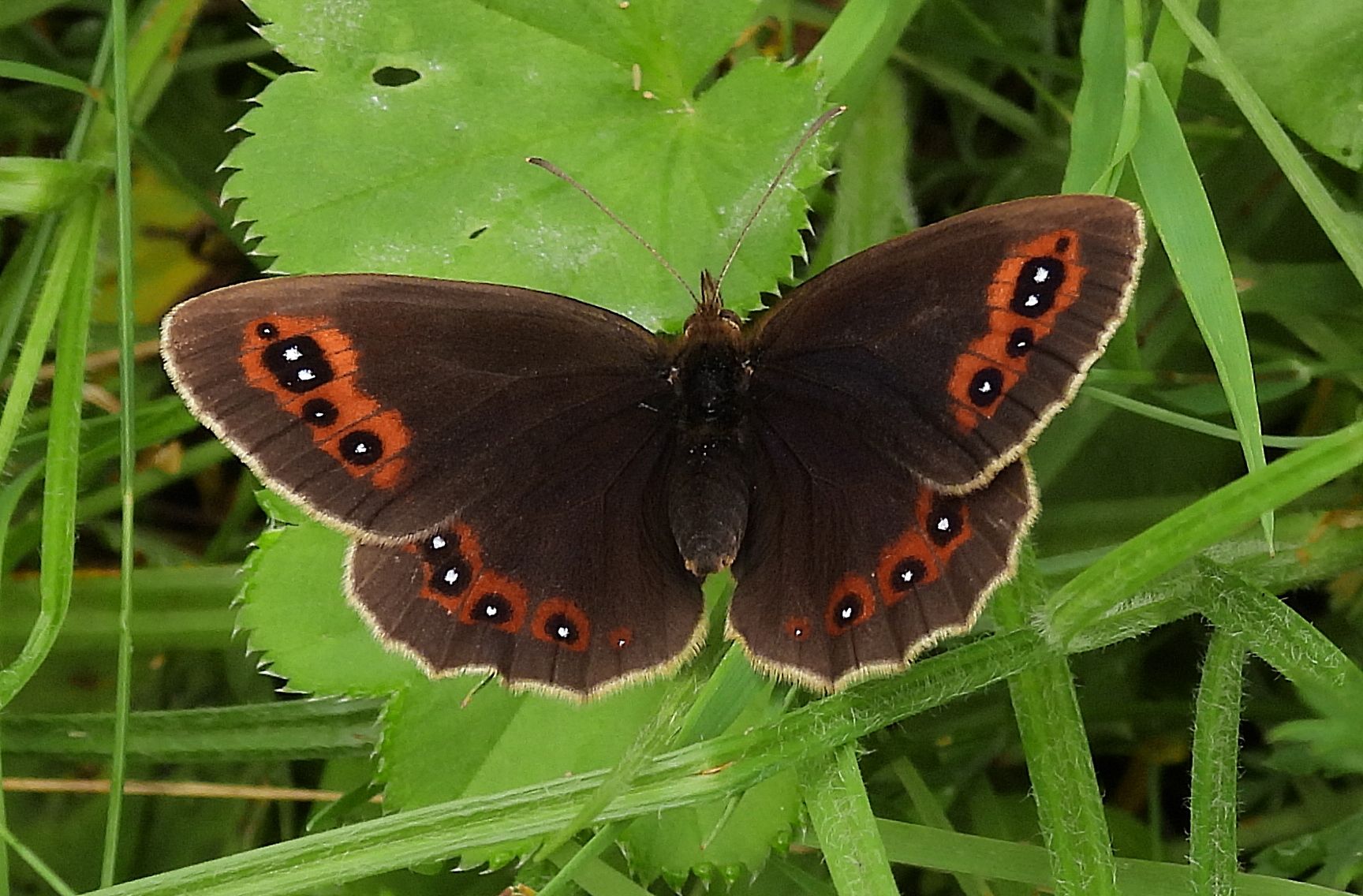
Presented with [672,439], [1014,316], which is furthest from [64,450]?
[1014,316]

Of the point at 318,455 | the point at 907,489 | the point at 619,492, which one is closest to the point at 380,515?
the point at 318,455

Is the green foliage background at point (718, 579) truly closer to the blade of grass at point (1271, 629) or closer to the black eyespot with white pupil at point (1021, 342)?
the blade of grass at point (1271, 629)

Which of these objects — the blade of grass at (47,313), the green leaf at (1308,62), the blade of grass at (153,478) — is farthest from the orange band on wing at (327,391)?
the green leaf at (1308,62)

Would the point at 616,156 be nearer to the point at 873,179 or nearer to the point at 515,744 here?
the point at 873,179

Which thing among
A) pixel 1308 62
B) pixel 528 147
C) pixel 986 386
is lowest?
pixel 986 386

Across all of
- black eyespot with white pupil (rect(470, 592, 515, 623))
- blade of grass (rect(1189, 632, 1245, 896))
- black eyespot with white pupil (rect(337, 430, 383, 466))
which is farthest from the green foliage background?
black eyespot with white pupil (rect(337, 430, 383, 466))

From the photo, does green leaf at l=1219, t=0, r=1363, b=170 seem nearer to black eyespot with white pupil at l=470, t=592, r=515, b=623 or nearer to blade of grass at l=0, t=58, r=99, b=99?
black eyespot with white pupil at l=470, t=592, r=515, b=623

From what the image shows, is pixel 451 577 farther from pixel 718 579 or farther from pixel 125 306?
pixel 125 306
